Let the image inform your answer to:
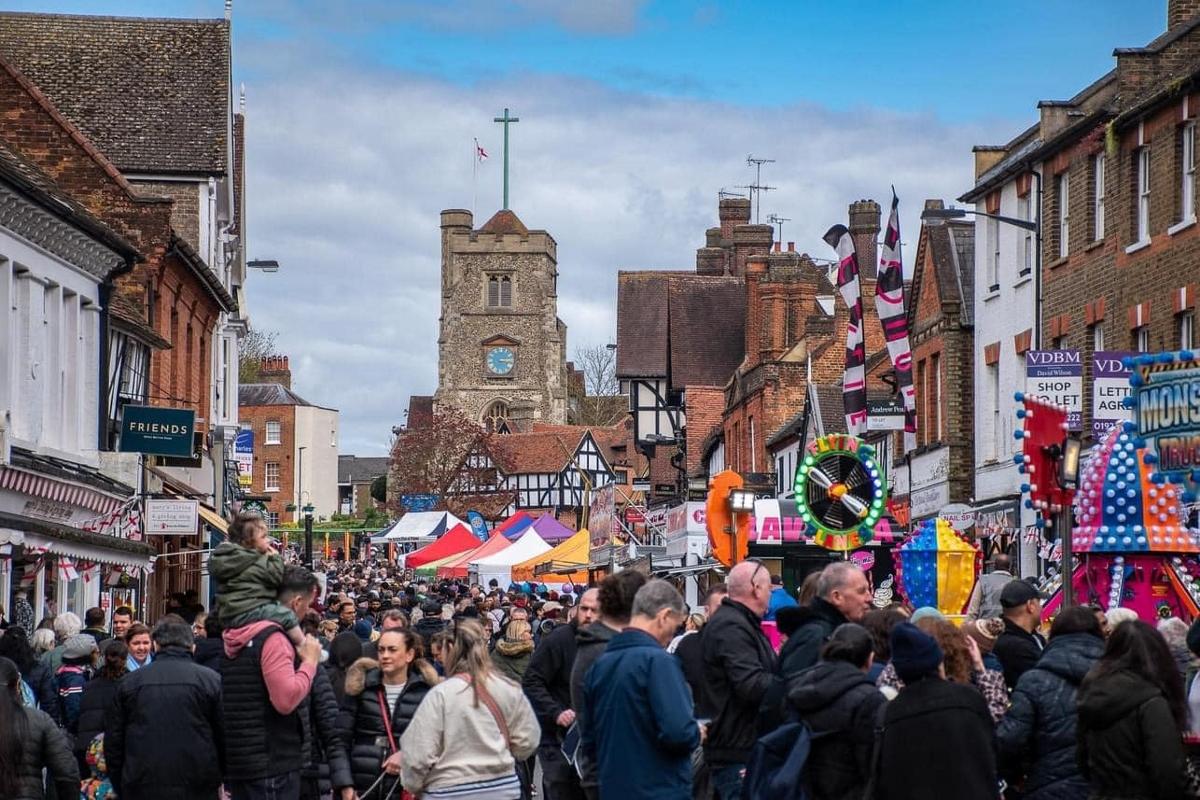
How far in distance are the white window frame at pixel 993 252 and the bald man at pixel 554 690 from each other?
78.4 ft

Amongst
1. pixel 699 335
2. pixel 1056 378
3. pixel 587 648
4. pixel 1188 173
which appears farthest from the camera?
pixel 699 335

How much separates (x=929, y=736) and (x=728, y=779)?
80.7 inches

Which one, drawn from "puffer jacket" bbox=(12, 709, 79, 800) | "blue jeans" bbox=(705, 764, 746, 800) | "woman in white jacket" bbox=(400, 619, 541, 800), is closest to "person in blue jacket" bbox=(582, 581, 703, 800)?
"woman in white jacket" bbox=(400, 619, 541, 800)

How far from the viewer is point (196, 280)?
38.7 m

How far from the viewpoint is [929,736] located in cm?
842

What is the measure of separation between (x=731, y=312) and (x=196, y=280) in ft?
115

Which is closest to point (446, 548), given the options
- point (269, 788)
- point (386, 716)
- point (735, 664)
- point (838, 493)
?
point (838, 493)

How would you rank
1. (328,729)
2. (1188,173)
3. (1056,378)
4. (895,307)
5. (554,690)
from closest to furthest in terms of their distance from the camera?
(328,729), (554,690), (1056,378), (1188,173), (895,307)

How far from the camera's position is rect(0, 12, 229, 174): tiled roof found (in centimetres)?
3878

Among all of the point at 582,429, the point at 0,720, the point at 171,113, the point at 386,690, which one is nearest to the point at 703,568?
the point at 171,113

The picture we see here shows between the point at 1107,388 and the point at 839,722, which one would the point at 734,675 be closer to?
the point at 839,722

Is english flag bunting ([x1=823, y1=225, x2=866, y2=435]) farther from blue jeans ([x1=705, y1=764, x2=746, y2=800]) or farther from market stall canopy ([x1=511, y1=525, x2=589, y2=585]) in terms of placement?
blue jeans ([x1=705, y1=764, x2=746, y2=800])

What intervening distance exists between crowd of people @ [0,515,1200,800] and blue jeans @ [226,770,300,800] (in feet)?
0.04

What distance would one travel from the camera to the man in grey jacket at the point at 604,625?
32.8 ft
